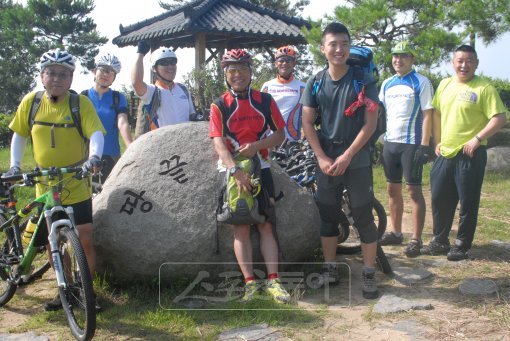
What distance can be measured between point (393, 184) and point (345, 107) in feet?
5.91

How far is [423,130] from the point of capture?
5.36 metres

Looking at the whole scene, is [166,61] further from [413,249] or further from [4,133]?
[4,133]

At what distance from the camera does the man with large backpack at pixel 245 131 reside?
13.6 ft

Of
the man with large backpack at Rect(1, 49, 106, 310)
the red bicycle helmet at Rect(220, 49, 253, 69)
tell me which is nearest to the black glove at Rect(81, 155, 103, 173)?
the man with large backpack at Rect(1, 49, 106, 310)

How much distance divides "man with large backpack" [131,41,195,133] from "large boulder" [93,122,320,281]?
1.96 ft

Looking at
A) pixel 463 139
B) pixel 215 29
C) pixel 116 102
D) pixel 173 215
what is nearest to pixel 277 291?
pixel 173 215

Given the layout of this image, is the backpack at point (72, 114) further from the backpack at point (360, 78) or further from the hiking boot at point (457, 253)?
the hiking boot at point (457, 253)

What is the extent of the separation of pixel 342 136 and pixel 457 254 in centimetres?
189

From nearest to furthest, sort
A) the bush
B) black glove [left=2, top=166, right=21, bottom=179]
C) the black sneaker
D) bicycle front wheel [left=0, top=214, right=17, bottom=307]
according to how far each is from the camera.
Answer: black glove [left=2, top=166, right=21, bottom=179], bicycle front wheel [left=0, top=214, right=17, bottom=307], the black sneaker, the bush

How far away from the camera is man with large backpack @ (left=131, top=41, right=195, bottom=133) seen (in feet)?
17.0

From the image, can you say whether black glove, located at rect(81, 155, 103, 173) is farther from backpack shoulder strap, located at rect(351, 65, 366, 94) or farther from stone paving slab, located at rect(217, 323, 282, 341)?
backpack shoulder strap, located at rect(351, 65, 366, 94)

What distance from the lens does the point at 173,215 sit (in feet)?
14.0

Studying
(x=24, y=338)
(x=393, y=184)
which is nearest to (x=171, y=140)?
(x=24, y=338)

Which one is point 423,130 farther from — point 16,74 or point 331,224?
point 16,74
